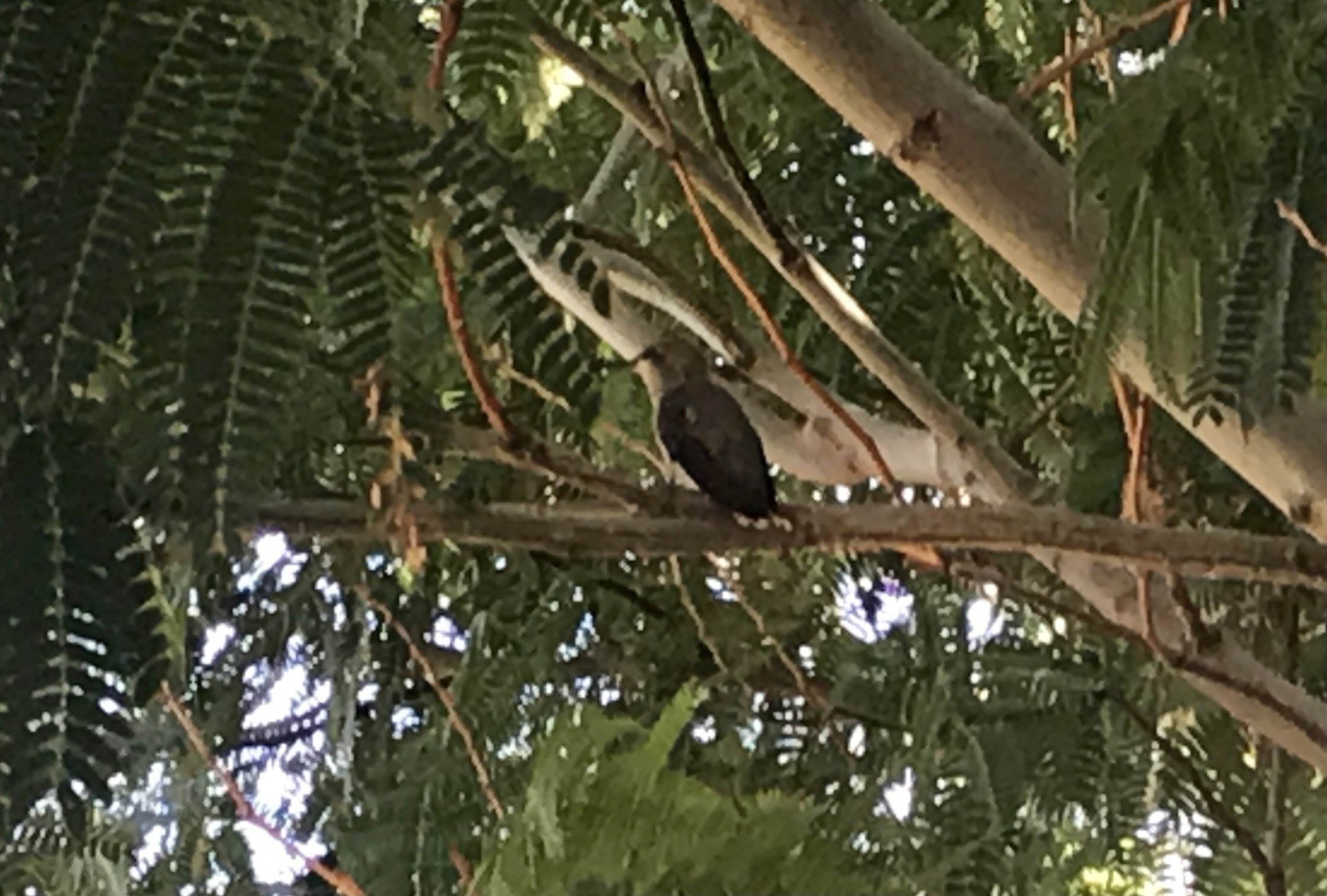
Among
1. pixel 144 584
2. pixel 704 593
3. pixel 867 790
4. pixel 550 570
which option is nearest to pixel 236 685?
pixel 550 570

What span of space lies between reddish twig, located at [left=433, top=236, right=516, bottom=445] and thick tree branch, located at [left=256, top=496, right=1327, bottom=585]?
47mm

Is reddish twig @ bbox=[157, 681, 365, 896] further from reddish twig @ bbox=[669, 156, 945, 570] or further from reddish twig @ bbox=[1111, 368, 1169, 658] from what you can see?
reddish twig @ bbox=[1111, 368, 1169, 658]

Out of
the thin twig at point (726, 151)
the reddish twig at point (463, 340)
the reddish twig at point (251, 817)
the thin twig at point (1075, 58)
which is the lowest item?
the reddish twig at point (251, 817)

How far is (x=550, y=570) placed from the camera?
140 centimetres

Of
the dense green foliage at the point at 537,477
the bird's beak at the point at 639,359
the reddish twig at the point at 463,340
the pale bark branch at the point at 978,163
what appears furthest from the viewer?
the bird's beak at the point at 639,359

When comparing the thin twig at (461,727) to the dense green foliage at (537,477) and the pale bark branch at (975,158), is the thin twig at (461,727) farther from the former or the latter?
the pale bark branch at (975,158)

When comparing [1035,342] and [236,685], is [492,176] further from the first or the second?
[236,685]

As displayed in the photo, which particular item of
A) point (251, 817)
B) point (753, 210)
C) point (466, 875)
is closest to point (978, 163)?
point (753, 210)

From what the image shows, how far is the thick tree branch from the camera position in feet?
2.43

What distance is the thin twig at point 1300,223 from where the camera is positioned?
59cm

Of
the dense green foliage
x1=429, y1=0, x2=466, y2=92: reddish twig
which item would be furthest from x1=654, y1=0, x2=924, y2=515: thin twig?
x1=429, y1=0, x2=466, y2=92: reddish twig

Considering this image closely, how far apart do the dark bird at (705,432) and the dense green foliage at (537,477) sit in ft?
0.29

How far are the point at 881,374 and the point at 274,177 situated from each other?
490 millimetres

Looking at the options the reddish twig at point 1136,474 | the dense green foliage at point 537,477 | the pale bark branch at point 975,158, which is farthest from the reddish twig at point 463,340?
the reddish twig at point 1136,474
